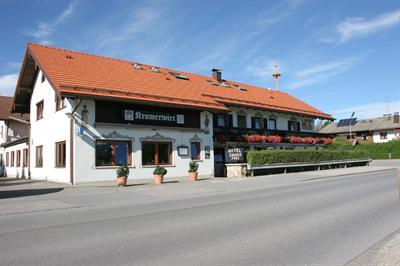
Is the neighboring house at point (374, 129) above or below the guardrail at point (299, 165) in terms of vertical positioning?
above

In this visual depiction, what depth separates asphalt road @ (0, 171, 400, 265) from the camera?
18.5 ft

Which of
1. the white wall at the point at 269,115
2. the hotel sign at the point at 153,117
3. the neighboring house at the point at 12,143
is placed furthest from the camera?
the white wall at the point at 269,115

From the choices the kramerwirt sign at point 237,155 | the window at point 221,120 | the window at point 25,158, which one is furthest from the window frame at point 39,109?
the kramerwirt sign at point 237,155

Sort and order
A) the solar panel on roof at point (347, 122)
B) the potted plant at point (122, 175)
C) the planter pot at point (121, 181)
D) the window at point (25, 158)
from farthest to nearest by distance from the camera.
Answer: the solar panel on roof at point (347, 122) < the window at point (25, 158) < the planter pot at point (121, 181) < the potted plant at point (122, 175)

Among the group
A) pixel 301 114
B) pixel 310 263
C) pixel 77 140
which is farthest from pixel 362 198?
pixel 301 114

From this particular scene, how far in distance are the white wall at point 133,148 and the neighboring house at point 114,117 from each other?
0.16 ft

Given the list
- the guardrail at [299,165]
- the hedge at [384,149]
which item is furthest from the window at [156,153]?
the hedge at [384,149]

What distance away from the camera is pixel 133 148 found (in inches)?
802

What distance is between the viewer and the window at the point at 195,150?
23.3 m

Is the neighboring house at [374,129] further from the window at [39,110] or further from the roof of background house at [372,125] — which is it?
the window at [39,110]

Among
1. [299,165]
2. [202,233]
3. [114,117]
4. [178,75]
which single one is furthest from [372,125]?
[202,233]

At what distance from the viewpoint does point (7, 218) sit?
9.56 m

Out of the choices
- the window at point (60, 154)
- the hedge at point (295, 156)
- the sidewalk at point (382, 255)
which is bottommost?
the sidewalk at point (382, 255)

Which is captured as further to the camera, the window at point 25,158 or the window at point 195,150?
the window at point 25,158
